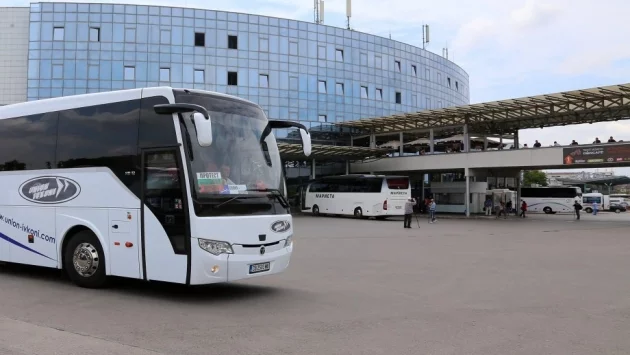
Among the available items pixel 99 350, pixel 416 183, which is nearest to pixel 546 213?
pixel 416 183

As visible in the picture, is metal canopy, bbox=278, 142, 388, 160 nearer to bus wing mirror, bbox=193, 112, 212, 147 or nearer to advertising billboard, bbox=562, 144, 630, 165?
advertising billboard, bbox=562, 144, 630, 165

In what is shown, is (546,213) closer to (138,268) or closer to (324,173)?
(324,173)

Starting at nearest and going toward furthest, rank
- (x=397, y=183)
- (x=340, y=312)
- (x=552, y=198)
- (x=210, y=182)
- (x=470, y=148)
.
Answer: (x=340, y=312)
(x=210, y=182)
(x=397, y=183)
(x=470, y=148)
(x=552, y=198)

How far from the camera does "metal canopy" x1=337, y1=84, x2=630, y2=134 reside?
34.4 m

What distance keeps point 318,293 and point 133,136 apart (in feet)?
13.1

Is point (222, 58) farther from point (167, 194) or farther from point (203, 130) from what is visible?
point (203, 130)

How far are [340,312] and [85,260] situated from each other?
4.43 metres

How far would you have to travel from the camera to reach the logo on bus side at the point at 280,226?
Answer: 28.8 feet

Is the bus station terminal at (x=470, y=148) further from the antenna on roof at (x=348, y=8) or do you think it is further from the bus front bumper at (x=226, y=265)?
the bus front bumper at (x=226, y=265)

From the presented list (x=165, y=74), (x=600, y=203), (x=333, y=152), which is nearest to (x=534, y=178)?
(x=600, y=203)

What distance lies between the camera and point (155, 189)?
27.5 ft

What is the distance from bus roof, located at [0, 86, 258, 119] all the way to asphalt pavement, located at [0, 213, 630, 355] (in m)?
3.14

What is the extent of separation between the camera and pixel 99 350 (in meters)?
5.64

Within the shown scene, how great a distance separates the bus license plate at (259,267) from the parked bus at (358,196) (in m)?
29.1
